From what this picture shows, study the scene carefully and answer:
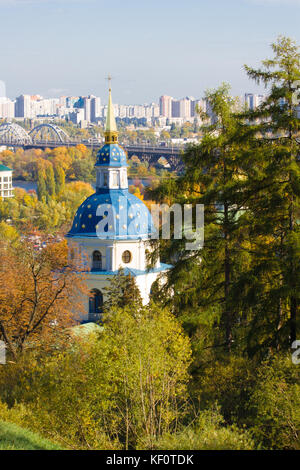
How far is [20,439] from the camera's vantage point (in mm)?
11570

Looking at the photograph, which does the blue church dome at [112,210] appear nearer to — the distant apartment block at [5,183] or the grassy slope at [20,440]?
the grassy slope at [20,440]

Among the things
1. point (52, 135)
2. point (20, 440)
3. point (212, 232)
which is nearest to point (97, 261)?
point (212, 232)

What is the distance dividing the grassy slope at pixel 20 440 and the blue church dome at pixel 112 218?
1917 centimetres

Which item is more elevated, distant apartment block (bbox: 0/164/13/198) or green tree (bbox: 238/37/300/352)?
distant apartment block (bbox: 0/164/13/198)

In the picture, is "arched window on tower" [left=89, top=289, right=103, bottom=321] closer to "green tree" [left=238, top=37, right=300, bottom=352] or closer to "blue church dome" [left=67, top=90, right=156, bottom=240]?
"blue church dome" [left=67, top=90, right=156, bottom=240]

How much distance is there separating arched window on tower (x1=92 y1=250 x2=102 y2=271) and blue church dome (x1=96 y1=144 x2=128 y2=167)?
143 inches

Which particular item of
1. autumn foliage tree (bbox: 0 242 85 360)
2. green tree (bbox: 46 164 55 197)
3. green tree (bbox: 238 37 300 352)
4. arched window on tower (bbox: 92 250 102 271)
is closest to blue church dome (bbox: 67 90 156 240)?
arched window on tower (bbox: 92 250 102 271)

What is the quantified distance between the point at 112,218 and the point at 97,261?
69.0 inches

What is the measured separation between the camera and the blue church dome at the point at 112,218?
3120 centimetres

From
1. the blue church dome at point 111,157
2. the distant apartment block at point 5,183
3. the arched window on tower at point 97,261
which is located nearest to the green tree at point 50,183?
the distant apartment block at point 5,183

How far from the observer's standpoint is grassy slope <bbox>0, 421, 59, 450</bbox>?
441 inches

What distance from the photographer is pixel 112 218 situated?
31.3 metres

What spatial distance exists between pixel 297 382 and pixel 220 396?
1.62 metres
